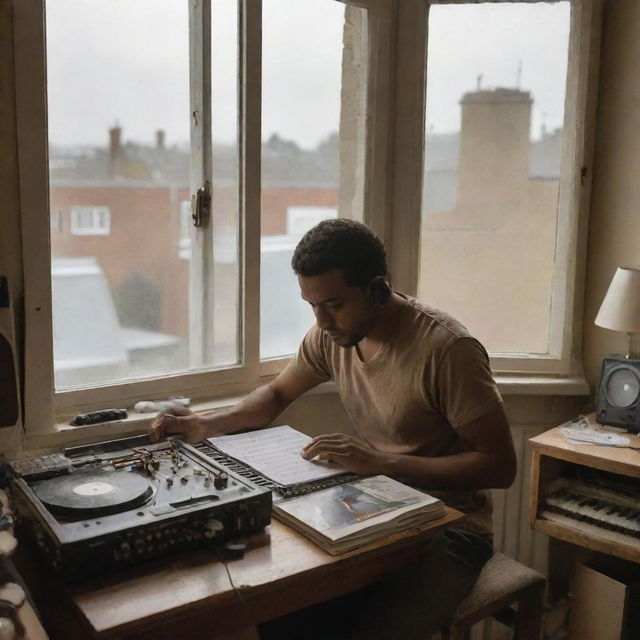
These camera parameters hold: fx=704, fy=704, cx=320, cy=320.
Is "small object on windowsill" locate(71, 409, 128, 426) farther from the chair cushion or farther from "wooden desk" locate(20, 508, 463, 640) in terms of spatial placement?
the chair cushion

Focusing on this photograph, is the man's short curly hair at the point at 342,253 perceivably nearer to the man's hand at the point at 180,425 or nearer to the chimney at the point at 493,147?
the man's hand at the point at 180,425

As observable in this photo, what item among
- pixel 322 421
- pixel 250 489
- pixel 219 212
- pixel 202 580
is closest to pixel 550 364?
pixel 322 421

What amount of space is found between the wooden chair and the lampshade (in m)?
0.81

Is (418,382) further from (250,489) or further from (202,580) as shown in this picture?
(202,580)

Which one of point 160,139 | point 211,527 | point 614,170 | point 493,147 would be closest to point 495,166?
point 493,147

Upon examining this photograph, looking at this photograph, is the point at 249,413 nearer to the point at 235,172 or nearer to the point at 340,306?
the point at 340,306

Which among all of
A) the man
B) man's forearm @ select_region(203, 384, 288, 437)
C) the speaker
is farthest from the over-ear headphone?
the speaker

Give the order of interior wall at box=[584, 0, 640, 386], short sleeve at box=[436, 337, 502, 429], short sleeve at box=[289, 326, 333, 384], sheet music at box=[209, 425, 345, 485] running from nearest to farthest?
1. sheet music at box=[209, 425, 345, 485]
2. short sleeve at box=[436, 337, 502, 429]
3. short sleeve at box=[289, 326, 333, 384]
4. interior wall at box=[584, 0, 640, 386]

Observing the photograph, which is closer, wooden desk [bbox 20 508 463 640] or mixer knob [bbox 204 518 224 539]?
wooden desk [bbox 20 508 463 640]

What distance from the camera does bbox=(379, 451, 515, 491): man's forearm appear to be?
1565mm

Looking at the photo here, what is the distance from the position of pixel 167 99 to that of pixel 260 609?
135 centimetres

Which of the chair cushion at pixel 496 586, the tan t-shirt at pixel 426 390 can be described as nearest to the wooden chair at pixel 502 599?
the chair cushion at pixel 496 586

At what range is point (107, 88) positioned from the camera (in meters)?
1.80

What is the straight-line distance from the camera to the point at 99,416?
68.7 inches
